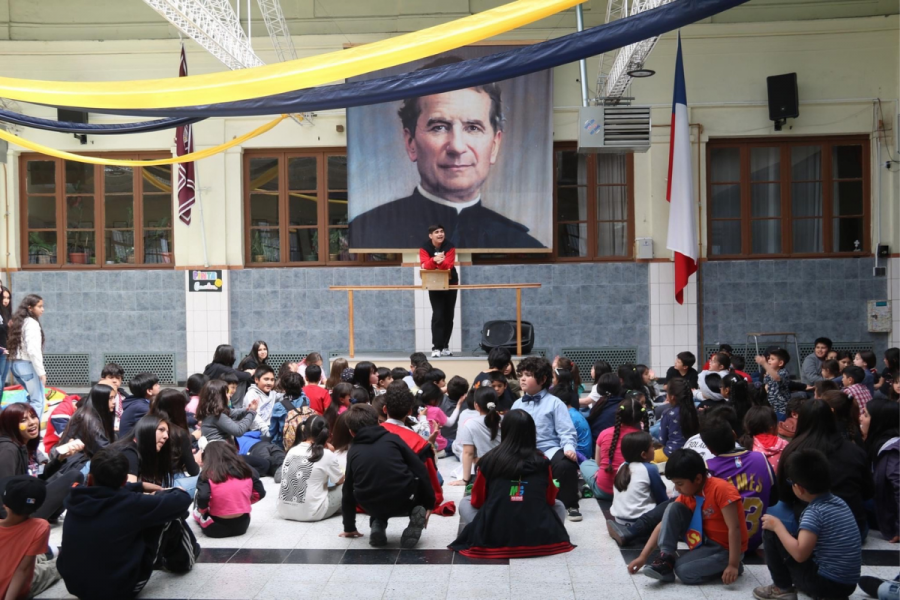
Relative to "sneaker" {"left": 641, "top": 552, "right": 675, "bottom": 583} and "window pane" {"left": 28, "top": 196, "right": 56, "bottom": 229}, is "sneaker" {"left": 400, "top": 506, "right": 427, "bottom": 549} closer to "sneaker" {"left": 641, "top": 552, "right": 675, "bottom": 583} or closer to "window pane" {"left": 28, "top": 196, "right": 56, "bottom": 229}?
"sneaker" {"left": 641, "top": 552, "right": 675, "bottom": 583}

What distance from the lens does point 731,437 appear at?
16.5ft

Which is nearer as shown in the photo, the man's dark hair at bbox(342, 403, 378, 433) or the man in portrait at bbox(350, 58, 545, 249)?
the man's dark hair at bbox(342, 403, 378, 433)

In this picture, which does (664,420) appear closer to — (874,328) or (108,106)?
(108,106)

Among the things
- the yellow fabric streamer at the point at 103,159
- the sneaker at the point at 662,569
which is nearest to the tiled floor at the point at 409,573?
the sneaker at the point at 662,569

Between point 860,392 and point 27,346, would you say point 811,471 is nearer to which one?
point 860,392

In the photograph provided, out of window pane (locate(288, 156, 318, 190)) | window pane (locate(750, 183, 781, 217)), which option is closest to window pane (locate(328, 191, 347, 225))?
window pane (locate(288, 156, 318, 190))

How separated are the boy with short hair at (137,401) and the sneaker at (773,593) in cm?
444

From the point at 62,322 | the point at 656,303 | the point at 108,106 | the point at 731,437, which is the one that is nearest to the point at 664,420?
the point at 731,437

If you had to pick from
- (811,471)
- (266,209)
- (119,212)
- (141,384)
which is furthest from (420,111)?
(811,471)

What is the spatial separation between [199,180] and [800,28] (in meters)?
9.59

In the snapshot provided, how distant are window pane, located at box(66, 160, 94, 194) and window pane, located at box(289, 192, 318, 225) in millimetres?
3282

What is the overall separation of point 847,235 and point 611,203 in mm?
3697

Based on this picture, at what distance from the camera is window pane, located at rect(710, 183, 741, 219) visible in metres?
13.6

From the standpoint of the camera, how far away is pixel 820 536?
14.1 ft
